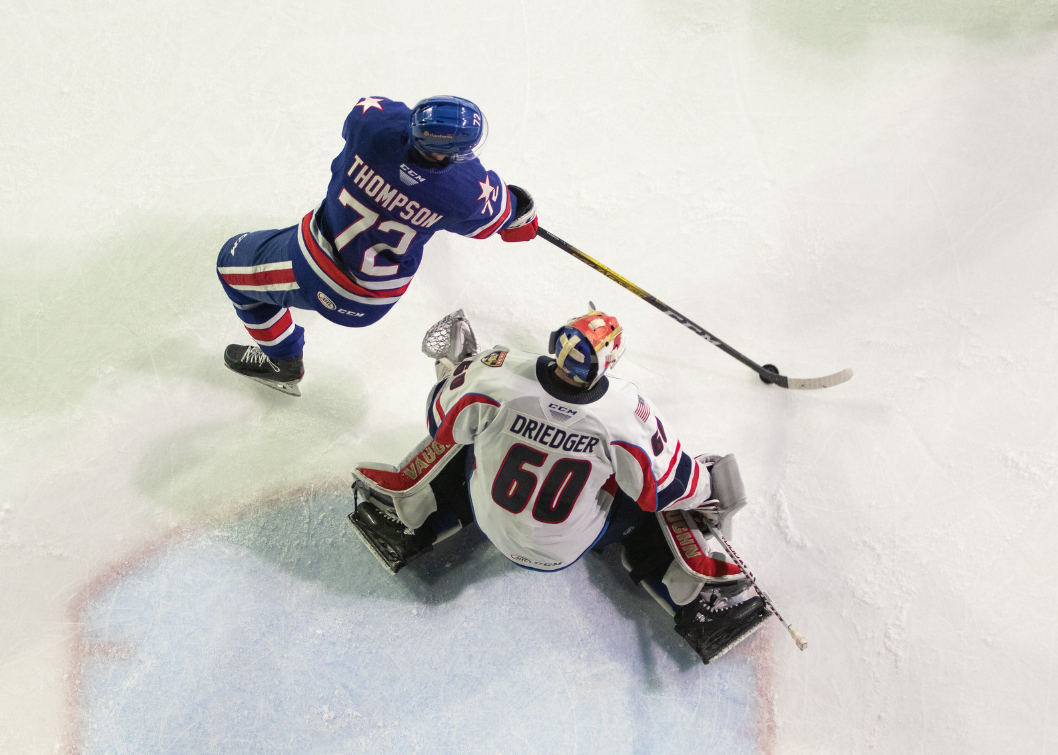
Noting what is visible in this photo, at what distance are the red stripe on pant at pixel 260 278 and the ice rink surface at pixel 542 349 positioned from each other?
589 millimetres

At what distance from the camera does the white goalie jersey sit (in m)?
1.93

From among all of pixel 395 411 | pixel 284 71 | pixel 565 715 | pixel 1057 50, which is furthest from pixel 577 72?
pixel 565 715

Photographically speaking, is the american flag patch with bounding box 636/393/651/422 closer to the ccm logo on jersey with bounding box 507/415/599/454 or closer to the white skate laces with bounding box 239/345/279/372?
the ccm logo on jersey with bounding box 507/415/599/454

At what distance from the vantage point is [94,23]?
3.44 m

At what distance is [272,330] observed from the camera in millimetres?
2643

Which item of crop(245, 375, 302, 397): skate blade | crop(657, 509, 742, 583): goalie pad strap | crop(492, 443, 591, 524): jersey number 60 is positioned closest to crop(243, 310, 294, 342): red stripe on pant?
crop(245, 375, 302, 397): skate blade

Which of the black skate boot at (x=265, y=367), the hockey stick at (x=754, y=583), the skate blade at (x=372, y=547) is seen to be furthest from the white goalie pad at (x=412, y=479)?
the hockey stick at (x=754, y=583)

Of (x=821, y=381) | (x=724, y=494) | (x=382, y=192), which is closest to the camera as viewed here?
(x=382, y=192)

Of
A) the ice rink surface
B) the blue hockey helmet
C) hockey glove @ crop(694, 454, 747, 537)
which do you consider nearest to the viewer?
the blue hockey helmet

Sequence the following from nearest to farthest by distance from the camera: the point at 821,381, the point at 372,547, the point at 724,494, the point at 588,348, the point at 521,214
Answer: the point at 588,348 → the point at 724,494 → the point at 521,214 → the point at 372,547 → the point at 821,381

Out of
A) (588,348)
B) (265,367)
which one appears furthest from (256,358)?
(588,348)

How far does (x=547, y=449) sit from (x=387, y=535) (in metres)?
0.94

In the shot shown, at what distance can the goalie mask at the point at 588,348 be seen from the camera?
72.2 inches

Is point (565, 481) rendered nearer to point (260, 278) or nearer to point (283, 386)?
point (260, 278)
